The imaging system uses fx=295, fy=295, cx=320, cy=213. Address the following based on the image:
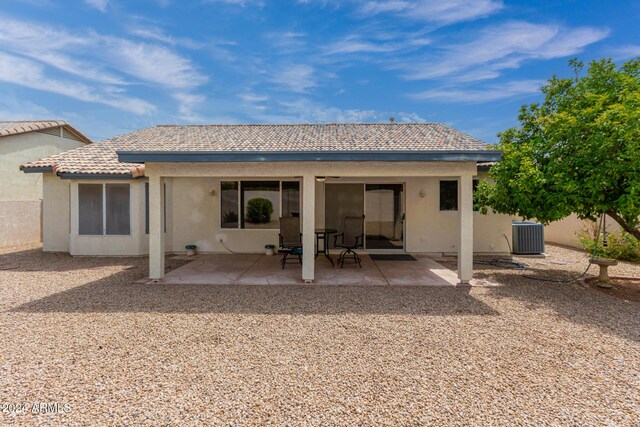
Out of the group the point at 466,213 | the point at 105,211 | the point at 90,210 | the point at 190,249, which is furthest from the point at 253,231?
the point at 466,213

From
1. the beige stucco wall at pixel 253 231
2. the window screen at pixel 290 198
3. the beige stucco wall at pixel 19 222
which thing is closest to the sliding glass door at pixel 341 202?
the beige stucco wall at pixel 253 231

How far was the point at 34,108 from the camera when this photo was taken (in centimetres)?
2056

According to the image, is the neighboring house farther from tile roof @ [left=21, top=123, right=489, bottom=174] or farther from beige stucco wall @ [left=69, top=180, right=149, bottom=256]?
beige stucco wall @ [left=69, top=180, right=149, bottom=256]

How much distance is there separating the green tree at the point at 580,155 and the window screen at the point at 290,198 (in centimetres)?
580

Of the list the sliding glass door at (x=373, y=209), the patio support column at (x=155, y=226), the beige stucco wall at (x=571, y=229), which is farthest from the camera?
the beige stucco wall at (x=571, y=229)

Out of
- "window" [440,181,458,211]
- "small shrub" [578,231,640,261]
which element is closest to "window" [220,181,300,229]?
"window" [440,181,458,211]

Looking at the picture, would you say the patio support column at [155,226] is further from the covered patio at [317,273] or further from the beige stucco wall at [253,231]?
the beige stucco wall at [253,231]

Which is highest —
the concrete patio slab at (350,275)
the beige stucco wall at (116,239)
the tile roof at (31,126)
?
the tile roof at (31,126)

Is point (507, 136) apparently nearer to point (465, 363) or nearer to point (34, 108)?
point (465, 363)

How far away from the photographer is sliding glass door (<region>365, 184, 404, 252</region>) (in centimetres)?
1072

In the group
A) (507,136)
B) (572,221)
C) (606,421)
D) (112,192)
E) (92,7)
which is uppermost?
(92,7)

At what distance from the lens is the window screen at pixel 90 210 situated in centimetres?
1006

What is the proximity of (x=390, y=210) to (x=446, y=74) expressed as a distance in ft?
27.1

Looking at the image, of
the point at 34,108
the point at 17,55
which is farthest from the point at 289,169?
the point at 34,108
